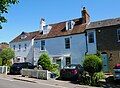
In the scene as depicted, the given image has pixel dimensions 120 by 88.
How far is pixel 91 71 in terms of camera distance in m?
19.0

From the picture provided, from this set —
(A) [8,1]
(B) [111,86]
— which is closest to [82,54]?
(B) [111,86]

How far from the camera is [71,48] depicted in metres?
30.3

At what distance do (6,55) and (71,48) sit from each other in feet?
45.8

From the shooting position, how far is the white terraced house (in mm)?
28720

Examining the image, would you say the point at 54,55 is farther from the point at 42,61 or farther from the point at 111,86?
the point at 111,86

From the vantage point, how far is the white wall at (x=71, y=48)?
29.0m

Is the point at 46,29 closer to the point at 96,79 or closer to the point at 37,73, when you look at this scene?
the point at 37,73

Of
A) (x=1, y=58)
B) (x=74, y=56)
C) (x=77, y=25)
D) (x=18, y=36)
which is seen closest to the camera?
(x=74, y=56)

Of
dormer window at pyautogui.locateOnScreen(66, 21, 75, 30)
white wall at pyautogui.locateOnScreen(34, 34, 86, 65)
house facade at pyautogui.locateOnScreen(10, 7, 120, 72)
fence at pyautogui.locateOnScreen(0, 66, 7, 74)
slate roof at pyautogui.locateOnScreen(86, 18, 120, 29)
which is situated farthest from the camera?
dormer window at pyautogui.locateOnScreen(66, 21, 75, 30)

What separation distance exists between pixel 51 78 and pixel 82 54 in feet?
24.4

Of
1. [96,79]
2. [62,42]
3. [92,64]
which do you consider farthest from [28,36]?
[96,79]

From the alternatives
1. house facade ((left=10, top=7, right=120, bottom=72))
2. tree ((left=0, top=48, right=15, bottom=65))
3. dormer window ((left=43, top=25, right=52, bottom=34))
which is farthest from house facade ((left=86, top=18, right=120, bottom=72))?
tree ((left=0, top=48, right=15, bottom=65))

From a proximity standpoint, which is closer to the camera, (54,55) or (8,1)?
(8,1)

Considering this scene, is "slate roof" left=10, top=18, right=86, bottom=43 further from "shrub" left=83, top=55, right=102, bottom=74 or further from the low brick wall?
"shrub" left=83, top=55, right=102, bottom=74
